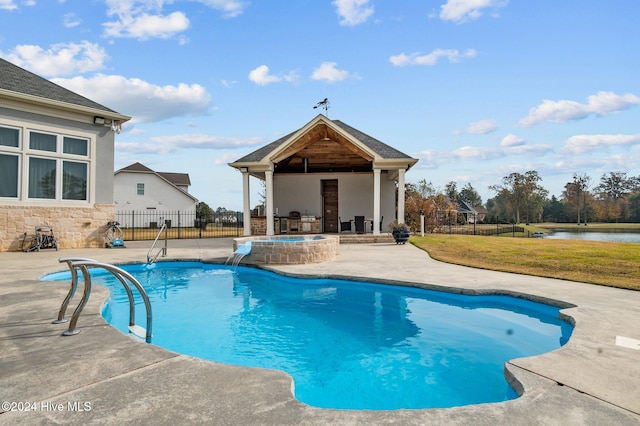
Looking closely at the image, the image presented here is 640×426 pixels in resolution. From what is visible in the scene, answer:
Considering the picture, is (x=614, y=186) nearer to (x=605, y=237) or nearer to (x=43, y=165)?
(x=605, y=237)

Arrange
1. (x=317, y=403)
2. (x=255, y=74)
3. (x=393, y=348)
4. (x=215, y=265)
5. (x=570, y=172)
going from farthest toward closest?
(x=570, y=172), (x=255, y=74), (x=215, y=265), (x=393, y=348), (x=317, y=403)

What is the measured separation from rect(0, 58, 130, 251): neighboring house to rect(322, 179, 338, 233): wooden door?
32.4 ft

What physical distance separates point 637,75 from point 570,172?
2044 inches

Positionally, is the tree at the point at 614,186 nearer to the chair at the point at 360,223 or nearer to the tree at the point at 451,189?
the tree at the point at 451,189

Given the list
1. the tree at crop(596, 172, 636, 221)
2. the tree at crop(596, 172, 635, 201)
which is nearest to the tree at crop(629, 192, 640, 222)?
the tree at crop(596, 172, 636, 221)

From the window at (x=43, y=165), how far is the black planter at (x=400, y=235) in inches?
465

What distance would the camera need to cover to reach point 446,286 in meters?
6.96

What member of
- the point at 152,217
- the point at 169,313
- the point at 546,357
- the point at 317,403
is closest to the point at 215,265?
the point at 169,313

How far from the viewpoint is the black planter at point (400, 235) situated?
48.9 feet

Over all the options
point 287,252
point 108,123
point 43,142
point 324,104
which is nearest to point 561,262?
point 287,252

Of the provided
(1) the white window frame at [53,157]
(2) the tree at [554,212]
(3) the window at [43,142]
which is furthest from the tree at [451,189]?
(3) the window at [43,142]

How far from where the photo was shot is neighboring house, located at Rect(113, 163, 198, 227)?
1372 inches

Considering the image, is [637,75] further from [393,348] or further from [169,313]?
[169,313]

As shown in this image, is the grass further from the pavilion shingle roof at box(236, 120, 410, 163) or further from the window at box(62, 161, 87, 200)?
the window at box(62, 161, 87, 200)
